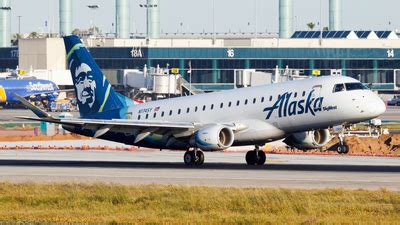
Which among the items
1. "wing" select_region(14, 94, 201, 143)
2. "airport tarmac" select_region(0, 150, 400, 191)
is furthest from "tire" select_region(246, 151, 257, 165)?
"wing" select_region(14, 94, 201, 143)

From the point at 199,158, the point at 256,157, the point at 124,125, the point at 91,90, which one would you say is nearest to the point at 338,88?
the point at 256,157

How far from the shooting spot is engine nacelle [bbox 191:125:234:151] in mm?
54250

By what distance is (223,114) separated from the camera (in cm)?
5647

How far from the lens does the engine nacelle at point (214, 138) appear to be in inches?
2136

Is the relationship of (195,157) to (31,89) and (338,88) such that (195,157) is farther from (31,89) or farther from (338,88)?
(31,89)

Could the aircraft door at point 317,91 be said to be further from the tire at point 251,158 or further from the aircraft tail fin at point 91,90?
the aircraft tail fin at point 91,90

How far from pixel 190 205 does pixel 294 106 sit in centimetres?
1853

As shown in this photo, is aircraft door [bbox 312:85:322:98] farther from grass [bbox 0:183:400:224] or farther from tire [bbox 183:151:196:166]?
grass [bbox 0:183:400:224]

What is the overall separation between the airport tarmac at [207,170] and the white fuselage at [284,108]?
2029 mm

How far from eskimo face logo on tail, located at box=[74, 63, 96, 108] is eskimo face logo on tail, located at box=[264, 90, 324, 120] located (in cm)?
1088

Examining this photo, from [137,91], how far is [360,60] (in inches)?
1824

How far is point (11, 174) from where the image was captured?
51.4m

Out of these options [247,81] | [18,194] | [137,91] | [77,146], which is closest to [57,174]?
[18,194]

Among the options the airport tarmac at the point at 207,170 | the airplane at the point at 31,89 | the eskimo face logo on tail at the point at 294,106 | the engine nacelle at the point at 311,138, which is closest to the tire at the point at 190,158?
the airport tarmac at the point at 207,170
